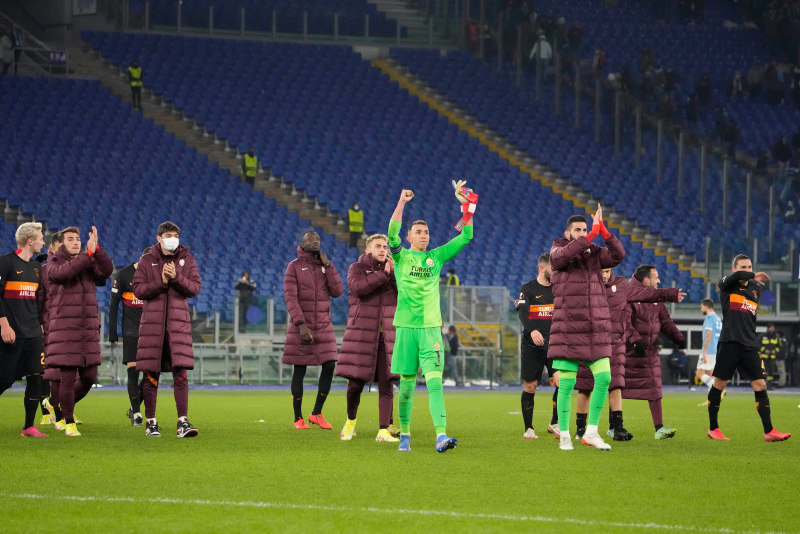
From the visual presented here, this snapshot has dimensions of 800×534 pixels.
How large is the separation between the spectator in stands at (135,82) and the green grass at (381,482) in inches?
868

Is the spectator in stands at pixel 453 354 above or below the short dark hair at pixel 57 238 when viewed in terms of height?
below

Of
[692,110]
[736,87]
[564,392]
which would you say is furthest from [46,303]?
[736,87]

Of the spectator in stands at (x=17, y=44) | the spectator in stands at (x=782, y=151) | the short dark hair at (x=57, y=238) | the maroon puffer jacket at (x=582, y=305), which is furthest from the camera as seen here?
the spectator in stands at (x=782, y=151)

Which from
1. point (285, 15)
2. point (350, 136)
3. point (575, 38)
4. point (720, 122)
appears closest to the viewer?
point (350, 136)

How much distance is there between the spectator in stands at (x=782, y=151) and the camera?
3416cm

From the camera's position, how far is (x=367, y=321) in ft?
37.6

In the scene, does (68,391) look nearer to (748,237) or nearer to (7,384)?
(7,384)

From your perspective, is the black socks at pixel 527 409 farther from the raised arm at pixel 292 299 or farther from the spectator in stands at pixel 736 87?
the spectator in stands at pixel 736 87

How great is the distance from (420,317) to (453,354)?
15566 millimetres

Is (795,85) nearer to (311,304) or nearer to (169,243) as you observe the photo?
(311,304)

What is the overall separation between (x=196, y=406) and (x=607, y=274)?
7.63 metres

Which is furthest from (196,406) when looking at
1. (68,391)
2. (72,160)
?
(72,160)

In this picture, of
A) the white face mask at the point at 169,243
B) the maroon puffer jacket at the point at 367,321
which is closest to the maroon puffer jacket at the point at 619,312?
the maroon puffer jacket at the point at 367,321

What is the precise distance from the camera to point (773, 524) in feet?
20.6
